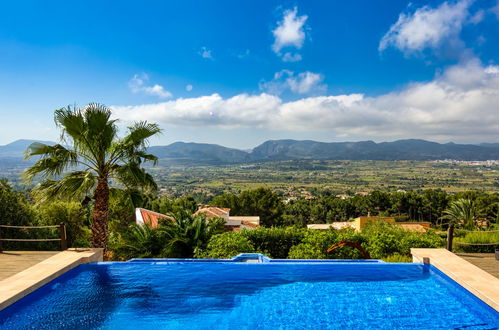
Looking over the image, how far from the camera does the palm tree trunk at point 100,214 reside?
7699 millimetres

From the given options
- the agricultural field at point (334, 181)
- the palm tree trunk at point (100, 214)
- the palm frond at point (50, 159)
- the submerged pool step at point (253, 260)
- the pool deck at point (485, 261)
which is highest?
the palm frond at point (50, 159)

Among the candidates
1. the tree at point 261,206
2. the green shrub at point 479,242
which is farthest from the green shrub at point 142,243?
the tree at point 261,206

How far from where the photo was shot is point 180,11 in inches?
655

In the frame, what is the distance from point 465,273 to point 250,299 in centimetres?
328

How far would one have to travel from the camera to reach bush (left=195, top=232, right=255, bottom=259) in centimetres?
742

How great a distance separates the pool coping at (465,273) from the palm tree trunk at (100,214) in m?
6.30

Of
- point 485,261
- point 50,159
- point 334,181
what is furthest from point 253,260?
point 334,181

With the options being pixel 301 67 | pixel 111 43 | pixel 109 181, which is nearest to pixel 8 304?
pixel 109 181

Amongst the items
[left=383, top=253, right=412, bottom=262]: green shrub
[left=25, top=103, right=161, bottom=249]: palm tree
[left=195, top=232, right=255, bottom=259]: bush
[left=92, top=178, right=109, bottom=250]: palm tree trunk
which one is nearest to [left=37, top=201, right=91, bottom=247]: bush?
[left=92, top=178, right=109, bottom=250]: palm tree trunk

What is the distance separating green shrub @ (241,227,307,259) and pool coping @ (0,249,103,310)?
10.8 feet

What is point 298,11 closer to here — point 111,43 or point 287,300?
point 111,43

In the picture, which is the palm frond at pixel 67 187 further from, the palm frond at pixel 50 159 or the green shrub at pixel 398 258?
the green shrub at pixel 398 258

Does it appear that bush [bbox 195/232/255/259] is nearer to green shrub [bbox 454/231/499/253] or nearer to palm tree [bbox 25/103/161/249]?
palm tree [bbox 25/103/161/249]

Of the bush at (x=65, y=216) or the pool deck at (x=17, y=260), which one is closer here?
the pool deck at (x=17, y=260)
